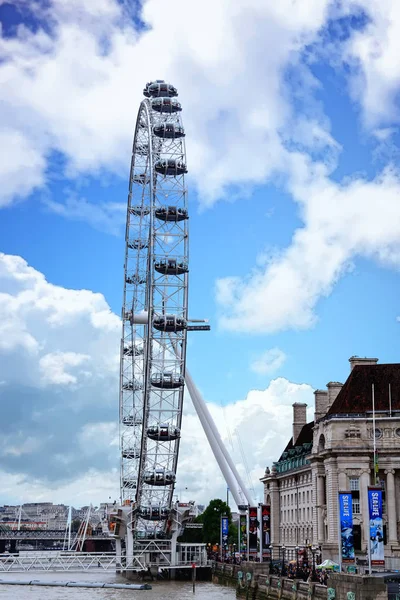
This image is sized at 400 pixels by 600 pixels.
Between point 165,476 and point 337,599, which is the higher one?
point 165,476

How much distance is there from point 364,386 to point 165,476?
21.9 metres

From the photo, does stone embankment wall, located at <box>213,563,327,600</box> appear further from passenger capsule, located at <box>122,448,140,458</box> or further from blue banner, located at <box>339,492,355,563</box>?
passenger capsule, located at <box>122,448,140,458</box>

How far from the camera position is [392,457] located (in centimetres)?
8588

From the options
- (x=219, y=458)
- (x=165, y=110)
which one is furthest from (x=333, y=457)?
(x=165, y=110)

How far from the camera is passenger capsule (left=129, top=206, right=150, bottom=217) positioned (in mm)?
91312

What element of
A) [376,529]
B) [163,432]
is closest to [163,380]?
[163,432]

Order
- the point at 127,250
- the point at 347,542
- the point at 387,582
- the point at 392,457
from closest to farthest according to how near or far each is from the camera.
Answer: the point at 387,582
the point at 347,542
the point at 392,457
the point at 127,250

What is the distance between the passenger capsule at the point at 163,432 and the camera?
86062 millimetres

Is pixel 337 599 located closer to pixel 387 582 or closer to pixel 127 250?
pixel 387 582

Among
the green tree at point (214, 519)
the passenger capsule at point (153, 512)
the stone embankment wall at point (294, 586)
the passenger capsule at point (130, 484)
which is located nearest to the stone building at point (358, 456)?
the stone embankment wall at point (294, 586)

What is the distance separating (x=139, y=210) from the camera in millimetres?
92688

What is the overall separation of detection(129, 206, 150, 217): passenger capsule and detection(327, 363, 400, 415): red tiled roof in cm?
2693

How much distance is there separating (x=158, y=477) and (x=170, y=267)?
20368mm

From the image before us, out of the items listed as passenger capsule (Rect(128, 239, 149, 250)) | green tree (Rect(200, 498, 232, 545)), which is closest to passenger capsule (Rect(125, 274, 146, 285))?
passenger capsule (Rect(128, 239, 149, 250))
